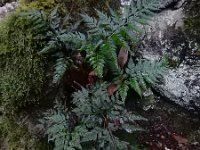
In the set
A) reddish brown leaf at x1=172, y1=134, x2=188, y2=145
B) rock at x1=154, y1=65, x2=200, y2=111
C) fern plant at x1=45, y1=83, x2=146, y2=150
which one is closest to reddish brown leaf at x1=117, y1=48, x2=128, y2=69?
fern plant at x1=45, y1=83, x2=146, y2=150

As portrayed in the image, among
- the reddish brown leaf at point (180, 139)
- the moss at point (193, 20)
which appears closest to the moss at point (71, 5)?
the moss at point (193, 20)

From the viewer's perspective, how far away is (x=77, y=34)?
324cm

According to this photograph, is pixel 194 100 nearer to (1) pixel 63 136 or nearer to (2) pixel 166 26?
(2) pixel 166 26

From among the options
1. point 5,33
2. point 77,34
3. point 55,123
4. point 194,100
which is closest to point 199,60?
point 194,100

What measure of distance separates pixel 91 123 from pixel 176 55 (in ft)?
4.16

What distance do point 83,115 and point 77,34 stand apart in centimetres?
75

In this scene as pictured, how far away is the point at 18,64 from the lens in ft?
11.2

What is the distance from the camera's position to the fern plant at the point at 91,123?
9.84 feet

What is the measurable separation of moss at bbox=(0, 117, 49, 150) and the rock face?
4.55ft

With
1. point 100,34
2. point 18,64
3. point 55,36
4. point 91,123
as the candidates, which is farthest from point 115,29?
point 18,64

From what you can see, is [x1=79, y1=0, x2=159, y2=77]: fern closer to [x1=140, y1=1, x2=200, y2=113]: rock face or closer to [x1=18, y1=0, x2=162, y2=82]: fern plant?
[x1=18, y1=0, x2=162, y2=82]: fern plant

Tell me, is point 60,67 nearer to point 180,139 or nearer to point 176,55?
point 176,55

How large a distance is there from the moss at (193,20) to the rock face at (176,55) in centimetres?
5

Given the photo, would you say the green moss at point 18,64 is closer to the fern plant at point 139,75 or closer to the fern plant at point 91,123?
the fern plant at point 91,123
